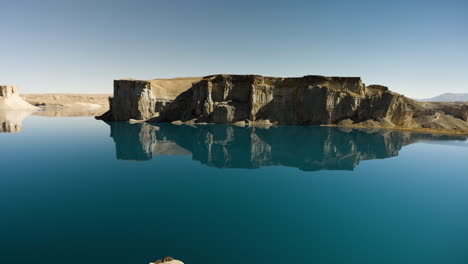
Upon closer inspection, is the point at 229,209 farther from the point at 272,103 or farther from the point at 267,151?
the point at 272,103

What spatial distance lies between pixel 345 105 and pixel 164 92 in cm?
4410

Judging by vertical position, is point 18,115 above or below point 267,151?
above

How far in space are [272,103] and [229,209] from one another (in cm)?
4572

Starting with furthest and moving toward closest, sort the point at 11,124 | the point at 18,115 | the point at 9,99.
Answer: the point at 9,99 < the point at 18,115 < the point at 11,124

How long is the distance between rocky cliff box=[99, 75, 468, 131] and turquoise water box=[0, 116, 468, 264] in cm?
3035

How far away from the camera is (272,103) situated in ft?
180

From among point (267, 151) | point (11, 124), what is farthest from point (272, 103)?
point (11, 124)

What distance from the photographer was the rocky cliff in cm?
5156

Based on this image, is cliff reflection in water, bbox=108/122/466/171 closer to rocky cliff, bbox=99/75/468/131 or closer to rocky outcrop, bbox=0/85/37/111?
rocky cliff, bbox=99/75/468/131

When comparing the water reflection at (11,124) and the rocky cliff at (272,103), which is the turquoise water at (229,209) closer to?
the water reflection at (11,124)

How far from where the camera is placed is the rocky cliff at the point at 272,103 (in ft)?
169

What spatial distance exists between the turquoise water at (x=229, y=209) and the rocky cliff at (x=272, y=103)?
30.4 meters

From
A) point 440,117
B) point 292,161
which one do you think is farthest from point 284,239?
point 440,117

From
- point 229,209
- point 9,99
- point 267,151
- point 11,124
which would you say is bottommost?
point 229,209
